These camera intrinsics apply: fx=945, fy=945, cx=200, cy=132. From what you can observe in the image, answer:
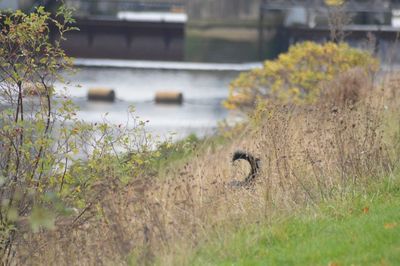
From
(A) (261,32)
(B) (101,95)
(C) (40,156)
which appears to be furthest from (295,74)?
(A) (261,32)

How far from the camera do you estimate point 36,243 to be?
8.00m

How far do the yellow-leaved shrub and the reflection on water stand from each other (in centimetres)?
A: 278

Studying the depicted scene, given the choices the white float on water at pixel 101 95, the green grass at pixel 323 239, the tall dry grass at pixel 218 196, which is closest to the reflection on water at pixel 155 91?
the white float on water at pixel 101 95

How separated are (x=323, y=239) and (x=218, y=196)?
5.35 feet

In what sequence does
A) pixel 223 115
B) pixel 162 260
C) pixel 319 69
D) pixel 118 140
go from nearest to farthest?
pixel 162 260 < pixel 118 140 < pixel 319 69 < pixel 223 115

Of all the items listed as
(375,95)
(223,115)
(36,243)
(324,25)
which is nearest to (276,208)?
(36,243)

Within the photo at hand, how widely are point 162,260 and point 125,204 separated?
75 centimetres

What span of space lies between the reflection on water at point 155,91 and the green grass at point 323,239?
1508cm

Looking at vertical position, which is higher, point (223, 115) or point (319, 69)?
point (319, 69)

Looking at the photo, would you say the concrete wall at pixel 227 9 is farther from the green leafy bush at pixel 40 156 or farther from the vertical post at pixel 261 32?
the green leafy bush at pixel 40 156

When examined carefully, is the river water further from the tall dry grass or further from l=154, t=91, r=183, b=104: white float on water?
the tall dry grass

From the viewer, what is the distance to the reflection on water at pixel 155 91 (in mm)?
28297

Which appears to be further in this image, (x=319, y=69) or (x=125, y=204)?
(x=319, y=69)

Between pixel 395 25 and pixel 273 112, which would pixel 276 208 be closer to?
pixel 273 112
